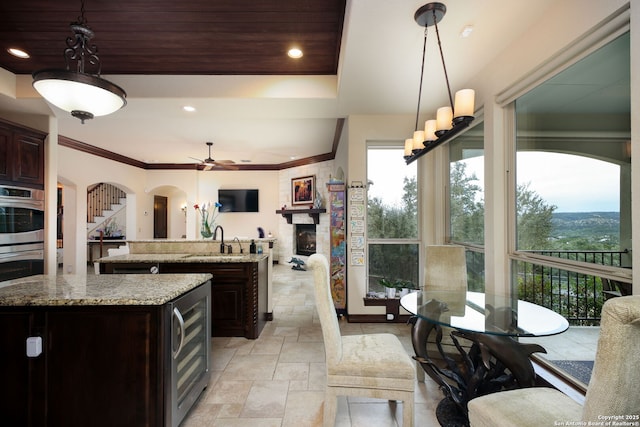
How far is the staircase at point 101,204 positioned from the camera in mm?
8227

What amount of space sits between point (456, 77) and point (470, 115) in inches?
49.7

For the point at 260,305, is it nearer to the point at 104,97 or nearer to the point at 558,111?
the point at 104,97

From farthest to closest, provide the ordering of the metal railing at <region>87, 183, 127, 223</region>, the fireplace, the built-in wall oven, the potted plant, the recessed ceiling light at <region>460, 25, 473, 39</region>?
the metal railing at <region>87, 183, 127, 223</region> → the fireplace → the potted plant → the built-in wall oven → the recessed ceiling light at <region>460, 25, 473, 39</region>

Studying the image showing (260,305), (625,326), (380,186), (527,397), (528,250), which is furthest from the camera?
(380,186)

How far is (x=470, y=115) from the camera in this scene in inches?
66.4

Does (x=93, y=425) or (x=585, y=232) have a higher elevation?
(x=585, y=232)

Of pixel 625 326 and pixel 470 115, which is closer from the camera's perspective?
pixel 625 326

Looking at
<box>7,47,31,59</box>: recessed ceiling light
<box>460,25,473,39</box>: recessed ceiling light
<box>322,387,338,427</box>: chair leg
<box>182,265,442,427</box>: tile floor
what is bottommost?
<box>182,265,442,427</box>: tile floor

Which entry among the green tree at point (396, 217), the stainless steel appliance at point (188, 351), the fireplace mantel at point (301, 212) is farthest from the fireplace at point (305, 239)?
the stainless steel appliance at point (188, 351)

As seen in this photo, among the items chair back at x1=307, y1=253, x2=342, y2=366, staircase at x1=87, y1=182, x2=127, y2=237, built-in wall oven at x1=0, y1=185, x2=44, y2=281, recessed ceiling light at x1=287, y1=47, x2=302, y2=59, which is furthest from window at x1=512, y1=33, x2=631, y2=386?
staircase at x1=87, y1=182, x2=127, y2=237

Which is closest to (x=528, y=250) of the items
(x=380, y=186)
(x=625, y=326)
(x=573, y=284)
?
(x=573, y=284)

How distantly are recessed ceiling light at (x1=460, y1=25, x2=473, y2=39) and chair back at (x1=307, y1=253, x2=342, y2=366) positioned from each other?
6.28 feet

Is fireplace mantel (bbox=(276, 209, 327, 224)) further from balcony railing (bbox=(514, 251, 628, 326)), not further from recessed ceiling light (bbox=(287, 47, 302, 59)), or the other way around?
balcony railing (bbox=(514, 251, 628, 326))

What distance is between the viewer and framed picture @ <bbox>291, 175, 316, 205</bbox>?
7145mm
